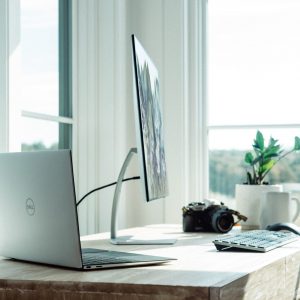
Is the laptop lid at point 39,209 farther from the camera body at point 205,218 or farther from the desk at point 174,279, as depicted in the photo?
the camera body at point 205,218

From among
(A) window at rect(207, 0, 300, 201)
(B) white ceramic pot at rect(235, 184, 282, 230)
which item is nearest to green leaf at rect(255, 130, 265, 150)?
(B) white ceramic pot at rect(235, 184, 282, 230)

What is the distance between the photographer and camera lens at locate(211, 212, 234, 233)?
2.37 metres

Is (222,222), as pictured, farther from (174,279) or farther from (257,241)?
(174,279)

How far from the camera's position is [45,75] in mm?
2562

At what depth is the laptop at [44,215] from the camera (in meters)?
1.41

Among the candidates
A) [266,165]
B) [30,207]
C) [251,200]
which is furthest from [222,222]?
[30,207]

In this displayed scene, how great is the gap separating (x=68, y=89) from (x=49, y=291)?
1.59 metres

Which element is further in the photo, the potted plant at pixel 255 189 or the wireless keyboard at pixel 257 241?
the potted plant at pixel 255 189

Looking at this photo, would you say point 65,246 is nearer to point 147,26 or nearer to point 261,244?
point 261,244

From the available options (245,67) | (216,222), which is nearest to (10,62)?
(216,222)

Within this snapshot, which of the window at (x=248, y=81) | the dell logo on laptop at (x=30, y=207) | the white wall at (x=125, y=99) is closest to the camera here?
the dell logo on laptop at (x=30, y=207)

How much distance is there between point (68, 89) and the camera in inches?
111

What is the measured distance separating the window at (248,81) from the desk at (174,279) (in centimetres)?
130

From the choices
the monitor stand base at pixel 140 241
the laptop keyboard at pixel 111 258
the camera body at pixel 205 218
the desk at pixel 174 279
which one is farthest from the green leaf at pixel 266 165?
the laptop keyboard at pixel 111 258
